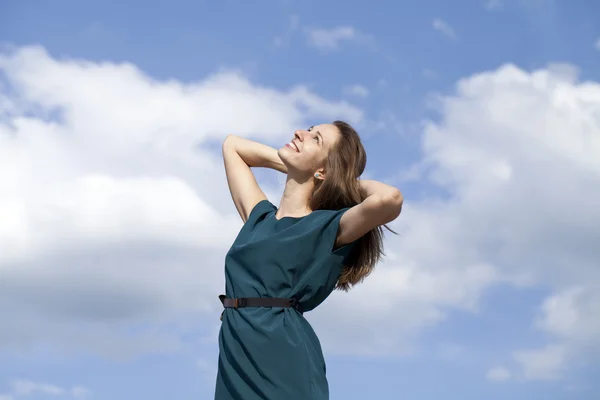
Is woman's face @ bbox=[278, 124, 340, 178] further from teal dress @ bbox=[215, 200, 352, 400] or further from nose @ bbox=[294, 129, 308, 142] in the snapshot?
teal dress @ bbox=[215, 200, 352, 400]

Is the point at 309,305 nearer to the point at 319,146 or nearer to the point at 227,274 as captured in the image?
the point at 227,274

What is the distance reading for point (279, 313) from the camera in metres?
3.60

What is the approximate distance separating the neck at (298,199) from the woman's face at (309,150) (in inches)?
2.2

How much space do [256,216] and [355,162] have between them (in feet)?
1.91

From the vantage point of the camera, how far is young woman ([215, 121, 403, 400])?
351 cm

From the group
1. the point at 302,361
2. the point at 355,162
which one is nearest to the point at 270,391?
the point at 302,361

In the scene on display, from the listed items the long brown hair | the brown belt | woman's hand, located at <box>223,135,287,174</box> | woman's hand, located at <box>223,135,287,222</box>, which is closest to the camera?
the brown belt

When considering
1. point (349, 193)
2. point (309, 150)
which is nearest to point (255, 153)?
point (309, 150)

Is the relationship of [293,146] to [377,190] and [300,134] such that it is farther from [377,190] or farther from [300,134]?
[377,190]

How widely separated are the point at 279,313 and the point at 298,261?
0.25 metres

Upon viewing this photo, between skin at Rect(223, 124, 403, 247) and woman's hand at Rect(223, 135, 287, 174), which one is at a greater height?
woman's hand at Rect(223, 135, 287, 174)

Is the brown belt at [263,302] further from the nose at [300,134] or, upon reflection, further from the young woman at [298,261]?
the nose at [300,134]

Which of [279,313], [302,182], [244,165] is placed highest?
[244,165]

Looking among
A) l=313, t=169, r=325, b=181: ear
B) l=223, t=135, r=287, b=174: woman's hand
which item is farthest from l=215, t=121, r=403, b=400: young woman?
l=223, t=135, r=287, b=174: woman's hand
